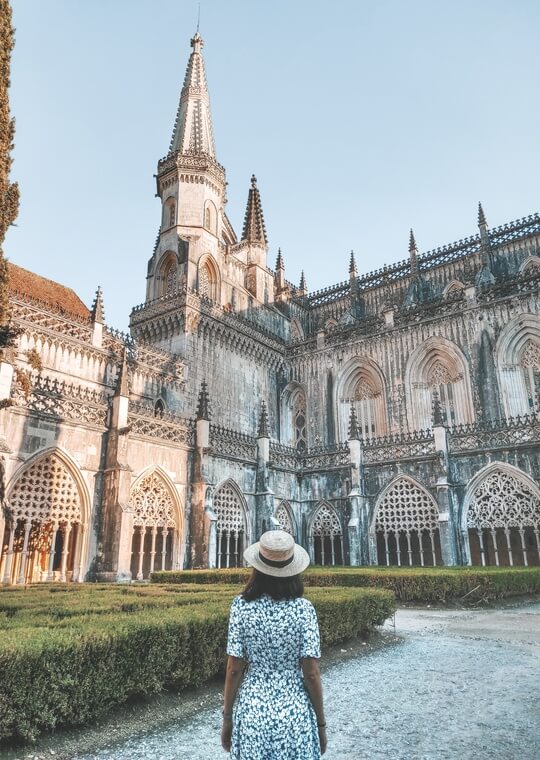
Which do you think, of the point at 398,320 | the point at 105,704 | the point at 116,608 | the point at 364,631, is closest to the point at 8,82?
the point at 116,608

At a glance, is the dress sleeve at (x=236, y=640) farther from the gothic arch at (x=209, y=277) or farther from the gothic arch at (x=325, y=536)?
the gothic arch at (x=209, y=277)

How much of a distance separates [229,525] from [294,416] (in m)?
13.7

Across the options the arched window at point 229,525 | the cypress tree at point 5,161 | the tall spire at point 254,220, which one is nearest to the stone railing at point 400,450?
the arched window at point 229,525

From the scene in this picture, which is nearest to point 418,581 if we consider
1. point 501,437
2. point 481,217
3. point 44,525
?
point 501,437

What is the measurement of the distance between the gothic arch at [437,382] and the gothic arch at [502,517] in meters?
6.79

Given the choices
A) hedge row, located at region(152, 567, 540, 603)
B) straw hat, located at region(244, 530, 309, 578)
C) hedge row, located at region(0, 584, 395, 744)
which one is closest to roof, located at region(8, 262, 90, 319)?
hedge row, located at region(152, 567, 540, 603)

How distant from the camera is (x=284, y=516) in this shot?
84.5ft

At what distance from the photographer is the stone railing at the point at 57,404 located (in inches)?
614

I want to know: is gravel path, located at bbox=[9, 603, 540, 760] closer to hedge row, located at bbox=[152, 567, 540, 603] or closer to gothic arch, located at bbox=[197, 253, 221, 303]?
hedge row, located at bbox=[152, 567, 540, 603]

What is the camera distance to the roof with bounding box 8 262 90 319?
85.0ft

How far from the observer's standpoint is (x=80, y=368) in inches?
920

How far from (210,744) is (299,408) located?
30.2 metres

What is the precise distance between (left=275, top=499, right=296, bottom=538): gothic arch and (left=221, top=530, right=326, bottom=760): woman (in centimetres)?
2237

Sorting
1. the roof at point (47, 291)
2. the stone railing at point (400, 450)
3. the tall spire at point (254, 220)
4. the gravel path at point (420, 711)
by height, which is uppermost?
the tall spire at point (254, 220)
